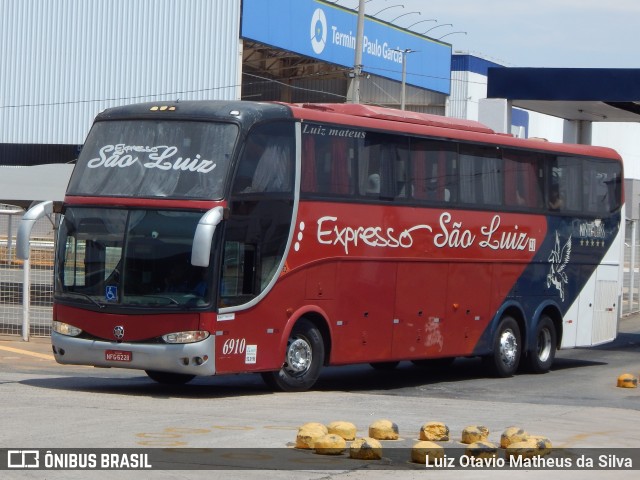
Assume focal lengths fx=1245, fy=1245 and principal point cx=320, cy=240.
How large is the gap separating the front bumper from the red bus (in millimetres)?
18

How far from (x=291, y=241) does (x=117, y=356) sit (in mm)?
2576

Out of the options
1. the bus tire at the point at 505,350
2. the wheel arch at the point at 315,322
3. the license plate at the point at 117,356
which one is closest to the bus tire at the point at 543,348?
the bus tire at the point at 505,350

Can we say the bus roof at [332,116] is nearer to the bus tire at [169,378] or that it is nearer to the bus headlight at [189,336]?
the bus headlight at [189,336]

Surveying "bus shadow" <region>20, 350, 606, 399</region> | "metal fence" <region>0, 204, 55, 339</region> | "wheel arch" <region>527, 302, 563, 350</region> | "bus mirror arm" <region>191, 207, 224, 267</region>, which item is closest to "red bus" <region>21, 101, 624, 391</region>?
"bus mirror arm" <region>191, 207, 224, 267</region>

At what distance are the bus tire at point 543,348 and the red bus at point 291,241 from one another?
32cm

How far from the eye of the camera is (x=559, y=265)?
20.9 metres

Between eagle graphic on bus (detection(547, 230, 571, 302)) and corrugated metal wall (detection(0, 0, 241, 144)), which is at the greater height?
corrugated metal wall (detection(0, 0, 241, 144))

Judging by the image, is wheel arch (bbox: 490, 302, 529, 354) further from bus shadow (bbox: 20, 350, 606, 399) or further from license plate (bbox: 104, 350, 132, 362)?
license plate (bbox: 104, 350, 132, 362)

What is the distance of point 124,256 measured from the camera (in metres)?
14.7

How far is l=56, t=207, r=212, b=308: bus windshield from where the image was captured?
Result: 47.4 ft

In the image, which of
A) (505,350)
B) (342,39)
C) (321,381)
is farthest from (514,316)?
(342,39)

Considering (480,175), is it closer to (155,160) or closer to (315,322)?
(315,322)

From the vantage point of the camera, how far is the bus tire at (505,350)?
19.6m

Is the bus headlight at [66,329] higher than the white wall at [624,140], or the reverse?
the white wall at [624,140]
